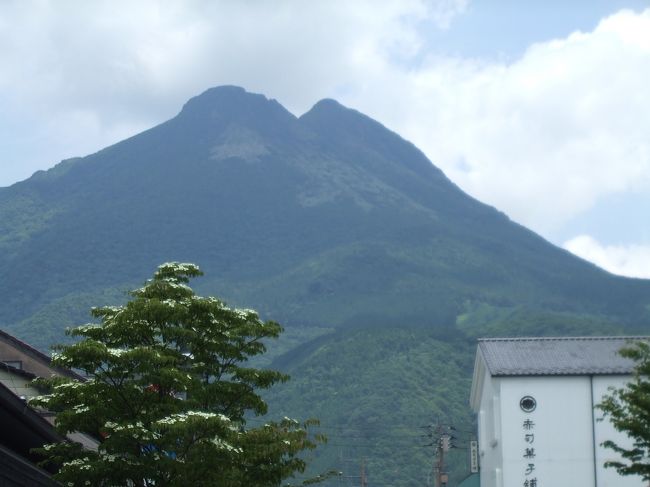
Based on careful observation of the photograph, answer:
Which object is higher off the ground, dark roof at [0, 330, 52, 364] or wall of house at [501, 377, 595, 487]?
dark roof at [0, 330, 52, 364]

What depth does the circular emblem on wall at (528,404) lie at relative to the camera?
46281 mm

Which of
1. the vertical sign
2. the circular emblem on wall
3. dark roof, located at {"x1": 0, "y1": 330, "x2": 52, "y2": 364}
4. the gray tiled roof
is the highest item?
the gray tiled roof

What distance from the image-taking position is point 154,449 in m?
17.1

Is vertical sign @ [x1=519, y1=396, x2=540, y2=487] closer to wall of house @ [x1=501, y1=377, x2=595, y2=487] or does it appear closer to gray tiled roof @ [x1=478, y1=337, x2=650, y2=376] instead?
Result: wall of house @ [x1=501, y1=377, x2=595, y2=487]

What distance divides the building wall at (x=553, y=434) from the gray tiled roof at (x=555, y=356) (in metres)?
0.39

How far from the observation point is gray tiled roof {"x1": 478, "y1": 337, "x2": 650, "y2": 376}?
46750 mm

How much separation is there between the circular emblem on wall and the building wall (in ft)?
0.31

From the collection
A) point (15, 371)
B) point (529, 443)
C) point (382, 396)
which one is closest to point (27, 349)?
point (15, 371)

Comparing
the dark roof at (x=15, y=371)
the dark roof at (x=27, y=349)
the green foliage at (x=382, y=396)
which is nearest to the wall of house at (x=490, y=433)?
the dark roof at (x=27, y=349)

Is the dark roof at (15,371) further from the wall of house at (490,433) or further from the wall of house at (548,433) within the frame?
the wall of house at (490,433)

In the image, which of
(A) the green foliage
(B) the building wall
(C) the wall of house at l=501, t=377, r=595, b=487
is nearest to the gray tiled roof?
(B) the building wall

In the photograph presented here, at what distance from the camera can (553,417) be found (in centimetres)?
4597

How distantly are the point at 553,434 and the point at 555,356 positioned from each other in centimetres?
385

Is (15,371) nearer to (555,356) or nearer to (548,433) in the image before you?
(548,433)
